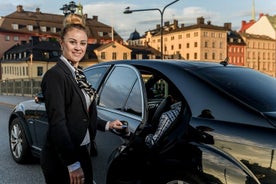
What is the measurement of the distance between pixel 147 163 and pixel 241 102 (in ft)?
2.82

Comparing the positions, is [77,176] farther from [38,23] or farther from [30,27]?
[38,23]

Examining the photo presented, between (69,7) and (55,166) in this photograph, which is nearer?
(55,166)

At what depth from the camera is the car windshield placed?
266 cm

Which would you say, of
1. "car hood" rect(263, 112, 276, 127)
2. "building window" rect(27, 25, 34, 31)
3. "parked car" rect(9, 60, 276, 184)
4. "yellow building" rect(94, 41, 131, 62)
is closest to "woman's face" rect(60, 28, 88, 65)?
"parked car" rect(9, 60, 276, 184)

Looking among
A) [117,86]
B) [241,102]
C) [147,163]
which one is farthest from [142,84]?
[241,102]

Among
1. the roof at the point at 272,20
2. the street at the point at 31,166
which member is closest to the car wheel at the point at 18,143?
the street at the point at 31,166

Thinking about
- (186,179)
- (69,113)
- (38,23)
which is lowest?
(186,179)

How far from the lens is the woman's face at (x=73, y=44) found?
257cm

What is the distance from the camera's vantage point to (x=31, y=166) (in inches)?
228

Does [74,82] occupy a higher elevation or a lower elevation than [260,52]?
lower

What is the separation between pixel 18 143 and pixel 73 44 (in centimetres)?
380

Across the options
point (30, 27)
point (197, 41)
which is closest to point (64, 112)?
point (197, 41)

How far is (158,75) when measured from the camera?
3.30 metres

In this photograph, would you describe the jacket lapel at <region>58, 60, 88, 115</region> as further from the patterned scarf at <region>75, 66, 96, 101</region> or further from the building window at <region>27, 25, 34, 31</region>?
the building window at <region>27, 25, 34, 31</region>
